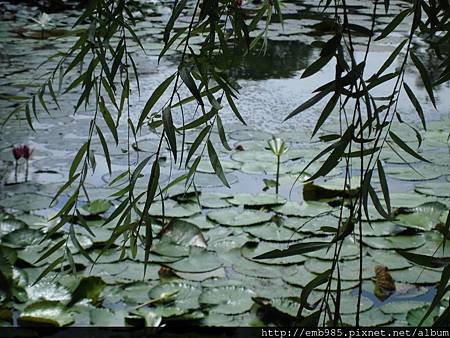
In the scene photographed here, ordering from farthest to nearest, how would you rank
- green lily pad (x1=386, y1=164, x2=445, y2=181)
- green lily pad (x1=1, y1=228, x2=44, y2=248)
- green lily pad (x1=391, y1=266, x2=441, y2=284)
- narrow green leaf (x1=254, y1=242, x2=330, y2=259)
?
green lily pad (x1=386, y1=164, x2=445, y2=181)
green lily pad (x1=1, y1=228, x2=44, y2=248)
green lily pad (x1=391, y1=266, x2=441, y2=284)
narrow green leaf (x1=254, y1=242, x2=330, y2=259)

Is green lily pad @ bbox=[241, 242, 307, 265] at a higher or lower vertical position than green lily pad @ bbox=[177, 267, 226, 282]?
higher

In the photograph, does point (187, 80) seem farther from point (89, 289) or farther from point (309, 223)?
point (309, 223)

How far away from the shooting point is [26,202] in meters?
1.93

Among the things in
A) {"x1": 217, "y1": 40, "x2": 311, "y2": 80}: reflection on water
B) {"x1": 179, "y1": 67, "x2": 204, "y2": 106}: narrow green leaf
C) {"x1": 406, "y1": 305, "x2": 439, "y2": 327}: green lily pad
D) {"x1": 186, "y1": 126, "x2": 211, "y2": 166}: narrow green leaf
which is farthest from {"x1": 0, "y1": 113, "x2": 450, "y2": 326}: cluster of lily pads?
{"x1": 217, "y1": 40, "x2": 311, "y2": 80}: reflection on water

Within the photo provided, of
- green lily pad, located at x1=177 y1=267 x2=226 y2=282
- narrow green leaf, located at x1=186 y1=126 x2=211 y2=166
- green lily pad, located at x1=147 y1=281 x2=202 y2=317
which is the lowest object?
green lily pad, located at x1=177 y1=267 x2=226 y2=282

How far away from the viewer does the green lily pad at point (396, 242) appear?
5.49 ft

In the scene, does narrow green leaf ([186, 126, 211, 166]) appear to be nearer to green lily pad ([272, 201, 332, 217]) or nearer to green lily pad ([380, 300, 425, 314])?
green lily pad ([380, 300, 425, 314])

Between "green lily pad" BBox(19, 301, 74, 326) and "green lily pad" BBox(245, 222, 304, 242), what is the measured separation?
Result: 0.52m

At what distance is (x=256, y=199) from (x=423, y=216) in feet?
1.40

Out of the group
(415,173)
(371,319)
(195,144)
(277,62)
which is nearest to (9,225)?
(371,319)

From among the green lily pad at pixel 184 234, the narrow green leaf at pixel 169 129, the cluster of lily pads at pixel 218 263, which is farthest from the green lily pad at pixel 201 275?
the narrow green leaf at pixel 169 129

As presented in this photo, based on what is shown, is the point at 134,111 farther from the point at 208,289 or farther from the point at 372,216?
the point at 208,289

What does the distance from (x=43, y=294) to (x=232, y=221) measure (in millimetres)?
524

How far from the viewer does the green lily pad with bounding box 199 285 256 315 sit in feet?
4.62
